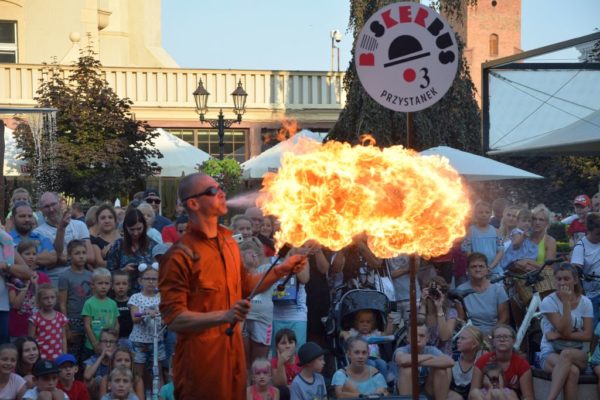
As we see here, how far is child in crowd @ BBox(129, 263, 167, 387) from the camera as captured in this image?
30.5ft

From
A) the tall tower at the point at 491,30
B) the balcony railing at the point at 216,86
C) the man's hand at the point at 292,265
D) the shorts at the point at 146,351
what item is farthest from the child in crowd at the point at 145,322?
the tall tower at the point at 491,30

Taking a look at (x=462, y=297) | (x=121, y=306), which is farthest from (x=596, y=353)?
(x=121, y=306)

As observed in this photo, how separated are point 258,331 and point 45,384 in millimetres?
1971

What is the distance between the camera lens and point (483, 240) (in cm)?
1129

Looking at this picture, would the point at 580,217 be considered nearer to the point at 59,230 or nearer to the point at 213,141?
the point at 59,230

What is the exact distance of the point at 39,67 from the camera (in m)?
27.0

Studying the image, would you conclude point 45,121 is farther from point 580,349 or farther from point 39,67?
point 580,349

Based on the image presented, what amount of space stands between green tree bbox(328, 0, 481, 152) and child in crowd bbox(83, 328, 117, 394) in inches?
456

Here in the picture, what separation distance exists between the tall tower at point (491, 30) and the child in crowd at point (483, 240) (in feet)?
191

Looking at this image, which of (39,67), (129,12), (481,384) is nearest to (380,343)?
(481,384)

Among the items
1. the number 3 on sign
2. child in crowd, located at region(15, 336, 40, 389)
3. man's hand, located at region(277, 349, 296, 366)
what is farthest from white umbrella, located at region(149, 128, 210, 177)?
the number 3 on sign

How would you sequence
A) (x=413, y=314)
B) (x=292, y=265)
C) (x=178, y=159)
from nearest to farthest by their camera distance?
(x=292, y=265), (x=413, y=314), (x=178, y=159)

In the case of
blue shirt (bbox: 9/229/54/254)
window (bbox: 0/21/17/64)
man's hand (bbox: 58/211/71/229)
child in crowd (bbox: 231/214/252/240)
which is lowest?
blue shirt (bbox: 9/229/54/254)

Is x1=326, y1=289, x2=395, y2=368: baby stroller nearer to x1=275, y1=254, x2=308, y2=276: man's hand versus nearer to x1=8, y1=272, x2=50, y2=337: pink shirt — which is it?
x1=8, y1=272, x2=50, y2=337: pink shirt
